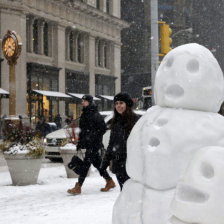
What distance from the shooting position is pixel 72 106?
3628 cm

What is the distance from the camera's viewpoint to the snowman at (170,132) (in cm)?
336

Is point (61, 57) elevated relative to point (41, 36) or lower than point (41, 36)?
lower

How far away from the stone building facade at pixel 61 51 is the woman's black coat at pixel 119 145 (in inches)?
923

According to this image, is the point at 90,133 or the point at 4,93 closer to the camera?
A: the point at 90,133

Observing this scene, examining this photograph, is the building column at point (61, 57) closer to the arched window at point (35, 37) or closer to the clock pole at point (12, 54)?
the arched window at point (35, 37)

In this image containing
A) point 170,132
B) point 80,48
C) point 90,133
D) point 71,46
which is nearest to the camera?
point 170,132

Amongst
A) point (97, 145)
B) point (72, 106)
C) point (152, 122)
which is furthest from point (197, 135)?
point (72, 106)

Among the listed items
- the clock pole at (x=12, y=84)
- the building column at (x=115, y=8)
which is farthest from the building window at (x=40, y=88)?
the clock pole at (x=12, y=84)

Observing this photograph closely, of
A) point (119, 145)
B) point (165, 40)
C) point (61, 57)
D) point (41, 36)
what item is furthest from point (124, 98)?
point (61, 57)

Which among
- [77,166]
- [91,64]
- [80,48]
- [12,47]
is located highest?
[80,48]

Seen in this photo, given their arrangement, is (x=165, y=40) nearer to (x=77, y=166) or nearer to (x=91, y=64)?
(x=77, y=166)

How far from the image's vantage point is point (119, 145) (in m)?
6.31

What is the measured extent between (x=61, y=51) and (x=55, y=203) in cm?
2806

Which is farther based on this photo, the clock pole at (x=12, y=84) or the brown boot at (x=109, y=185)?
the clock pole at (x=12, y=84)
